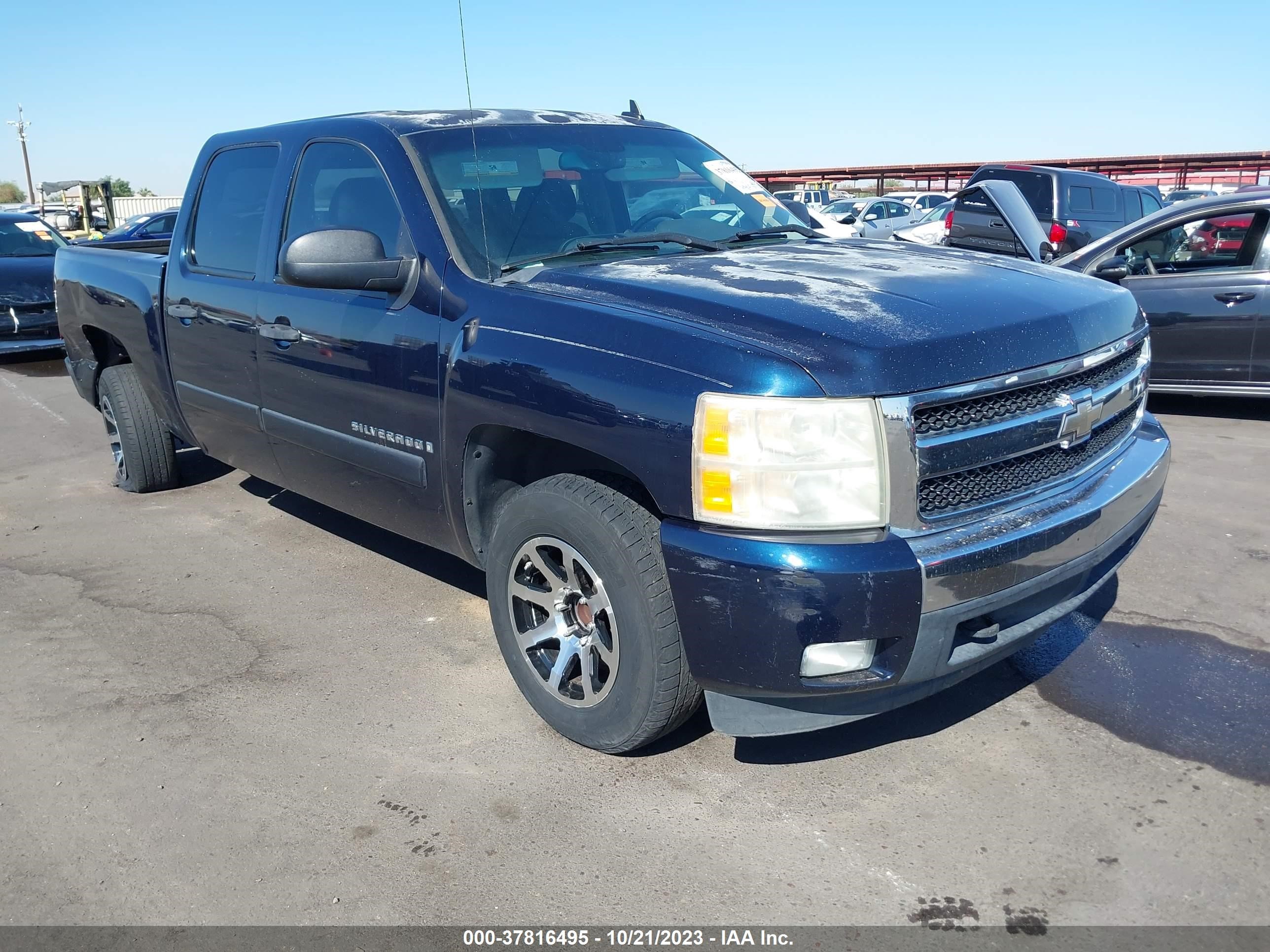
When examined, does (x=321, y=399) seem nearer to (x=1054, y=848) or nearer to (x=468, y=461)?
(x=468, y=461)

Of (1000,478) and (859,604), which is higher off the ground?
(1000,478)

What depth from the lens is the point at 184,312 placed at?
184 inches

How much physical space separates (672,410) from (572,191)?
151cm

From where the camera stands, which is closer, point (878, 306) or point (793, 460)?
point (793, 460)

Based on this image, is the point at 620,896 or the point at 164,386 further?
the point at 164,386

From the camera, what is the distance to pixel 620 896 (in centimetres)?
246

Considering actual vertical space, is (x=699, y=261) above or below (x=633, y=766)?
above

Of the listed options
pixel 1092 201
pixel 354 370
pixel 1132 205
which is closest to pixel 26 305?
pixel 354 370

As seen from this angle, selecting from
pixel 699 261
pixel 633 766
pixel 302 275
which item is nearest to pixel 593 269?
pixel 699 261

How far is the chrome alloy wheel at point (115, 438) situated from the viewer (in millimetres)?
5867

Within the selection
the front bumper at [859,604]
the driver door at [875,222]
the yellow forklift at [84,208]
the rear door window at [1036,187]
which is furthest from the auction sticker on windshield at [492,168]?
the yellow forklift at [84,208]

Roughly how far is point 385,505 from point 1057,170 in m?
11.7

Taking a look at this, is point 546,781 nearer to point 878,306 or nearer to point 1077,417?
point 878,306

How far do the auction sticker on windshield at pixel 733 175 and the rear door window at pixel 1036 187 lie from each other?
9.17 metres
